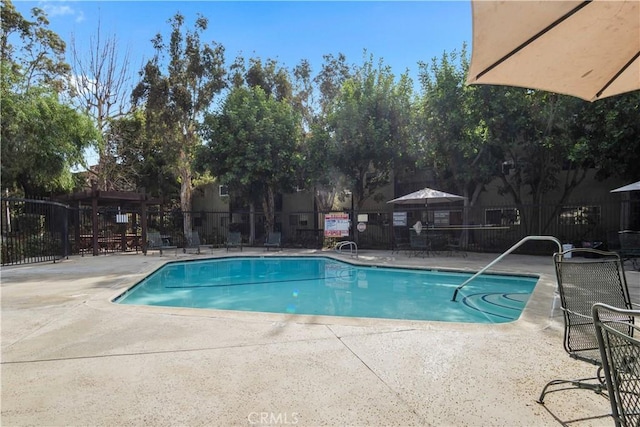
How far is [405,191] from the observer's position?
18016mm

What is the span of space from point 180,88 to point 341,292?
1511cm

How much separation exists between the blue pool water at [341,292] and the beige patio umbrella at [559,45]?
4.10m

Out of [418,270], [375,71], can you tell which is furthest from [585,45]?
[375,71]

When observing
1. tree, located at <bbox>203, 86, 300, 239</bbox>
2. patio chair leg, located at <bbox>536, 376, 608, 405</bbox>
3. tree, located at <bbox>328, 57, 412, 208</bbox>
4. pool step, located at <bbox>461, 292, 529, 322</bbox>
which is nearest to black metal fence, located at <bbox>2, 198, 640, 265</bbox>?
tree, located at <bbox>328, 57, 412, 208</bbox>

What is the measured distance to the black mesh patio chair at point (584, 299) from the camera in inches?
93.5

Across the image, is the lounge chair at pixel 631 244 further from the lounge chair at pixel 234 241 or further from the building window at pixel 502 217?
the lounge chair at pixel 234 241

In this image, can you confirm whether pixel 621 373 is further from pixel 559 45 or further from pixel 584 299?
pixel 559 45

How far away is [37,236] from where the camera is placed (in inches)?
512

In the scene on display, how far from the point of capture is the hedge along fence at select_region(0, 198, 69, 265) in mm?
11320

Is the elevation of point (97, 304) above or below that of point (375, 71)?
below

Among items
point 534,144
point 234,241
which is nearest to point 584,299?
point 534,144

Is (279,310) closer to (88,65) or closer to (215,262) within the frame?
(215,262)

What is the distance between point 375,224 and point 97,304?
13.8 metres

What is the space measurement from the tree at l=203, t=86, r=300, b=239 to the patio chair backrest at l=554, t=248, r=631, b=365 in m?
13.8
